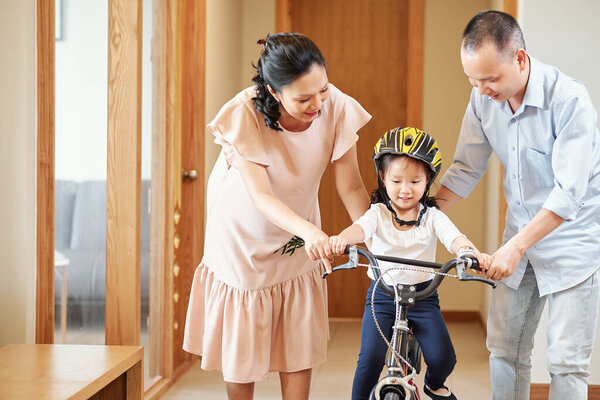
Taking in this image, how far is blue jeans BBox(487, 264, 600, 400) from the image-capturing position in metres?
2.09

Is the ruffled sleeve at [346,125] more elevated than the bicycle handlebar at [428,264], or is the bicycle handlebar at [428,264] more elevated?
the ruffled sleeve at [346,125]

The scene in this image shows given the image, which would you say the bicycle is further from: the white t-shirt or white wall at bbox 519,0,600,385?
white wall at bbox 519,0,600,385

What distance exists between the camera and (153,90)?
352 centimetres

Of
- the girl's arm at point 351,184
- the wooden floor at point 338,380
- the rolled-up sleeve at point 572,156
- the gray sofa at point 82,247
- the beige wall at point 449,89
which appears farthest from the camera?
the beige wall at point 449,89

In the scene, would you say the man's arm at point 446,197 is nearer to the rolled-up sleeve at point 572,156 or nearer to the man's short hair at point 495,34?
the rolled-up sleeve at point 572,156

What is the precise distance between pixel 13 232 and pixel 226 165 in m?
0.69

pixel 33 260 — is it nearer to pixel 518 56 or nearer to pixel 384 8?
pixel 518 56

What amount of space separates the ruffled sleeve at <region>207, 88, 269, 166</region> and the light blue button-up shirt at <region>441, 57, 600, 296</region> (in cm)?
62

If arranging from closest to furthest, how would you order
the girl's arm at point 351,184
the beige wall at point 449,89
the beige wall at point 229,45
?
the girl's arm at point 351,184, the beige wall at point 229,45, the beige wall at point 449,89

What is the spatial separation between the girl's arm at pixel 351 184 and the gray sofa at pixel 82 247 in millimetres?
1179

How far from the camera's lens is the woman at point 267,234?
81.4 inches

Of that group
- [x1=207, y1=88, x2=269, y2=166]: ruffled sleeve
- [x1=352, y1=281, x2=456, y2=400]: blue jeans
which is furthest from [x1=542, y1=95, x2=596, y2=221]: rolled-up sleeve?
[x1=207, y1=88, x2=269, y2=166]: ruffled sleeve

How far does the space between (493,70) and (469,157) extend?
0.41 metres

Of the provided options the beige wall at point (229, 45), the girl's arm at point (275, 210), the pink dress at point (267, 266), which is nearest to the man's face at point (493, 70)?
the pink dress at point (267, 266)
